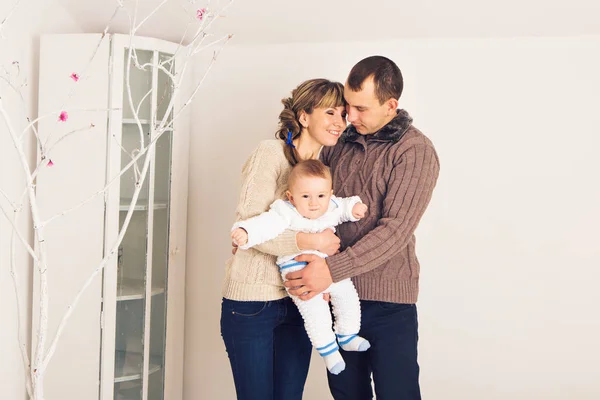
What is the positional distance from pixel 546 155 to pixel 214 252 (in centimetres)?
151

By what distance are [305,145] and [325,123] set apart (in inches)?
3.8

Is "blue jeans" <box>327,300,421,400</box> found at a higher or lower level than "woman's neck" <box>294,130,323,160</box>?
lower

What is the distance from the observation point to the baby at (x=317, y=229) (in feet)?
5.88

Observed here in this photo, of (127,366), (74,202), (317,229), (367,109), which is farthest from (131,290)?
(367,109)

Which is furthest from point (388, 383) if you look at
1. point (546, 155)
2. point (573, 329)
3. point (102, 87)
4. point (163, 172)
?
point (102, 87)

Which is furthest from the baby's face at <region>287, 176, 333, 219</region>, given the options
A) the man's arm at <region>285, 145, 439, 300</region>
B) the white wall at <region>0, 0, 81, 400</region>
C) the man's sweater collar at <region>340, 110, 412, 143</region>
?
the white wall at <region>0, 0, 81, 400</region>

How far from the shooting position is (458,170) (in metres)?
2.62

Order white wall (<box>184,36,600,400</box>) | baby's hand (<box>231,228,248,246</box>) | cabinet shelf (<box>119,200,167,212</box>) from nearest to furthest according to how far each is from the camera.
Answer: baby's hand (<box>231,228,248,246</box>), white wall (<box>184,36,600,400</box>), cabinet shelf (<box>119,200,167,212</box>)

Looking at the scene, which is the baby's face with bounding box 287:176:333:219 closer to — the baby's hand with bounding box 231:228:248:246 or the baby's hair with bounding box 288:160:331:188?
the baby's hair with bounding box 288:160:331:188

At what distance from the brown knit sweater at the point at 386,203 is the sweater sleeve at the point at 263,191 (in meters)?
0.14

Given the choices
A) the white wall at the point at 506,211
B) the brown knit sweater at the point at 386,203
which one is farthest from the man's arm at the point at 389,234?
the white wall at the point at 506,211

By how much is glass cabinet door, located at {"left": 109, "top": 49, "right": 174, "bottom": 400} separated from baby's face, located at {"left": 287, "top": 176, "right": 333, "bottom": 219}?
1049 mm

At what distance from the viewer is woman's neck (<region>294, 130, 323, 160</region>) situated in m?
1.99

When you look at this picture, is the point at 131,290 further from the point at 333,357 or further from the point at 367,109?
the point at 367,109
